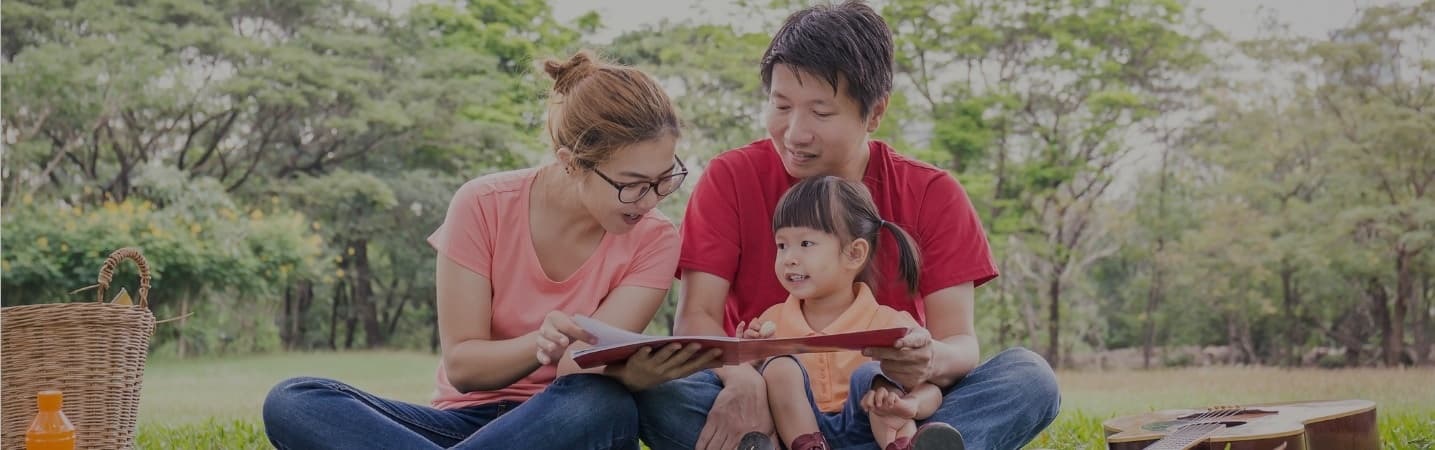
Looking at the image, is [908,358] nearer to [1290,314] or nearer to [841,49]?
[841,49]

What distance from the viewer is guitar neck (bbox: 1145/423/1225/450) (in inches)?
96.2

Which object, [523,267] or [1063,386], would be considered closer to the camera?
[523,267]

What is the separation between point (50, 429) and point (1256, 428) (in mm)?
2354

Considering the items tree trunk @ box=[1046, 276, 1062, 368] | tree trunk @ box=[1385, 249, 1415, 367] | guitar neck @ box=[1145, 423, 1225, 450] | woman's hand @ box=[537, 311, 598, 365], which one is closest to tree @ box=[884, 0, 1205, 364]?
tree trunk @ box=[1046, 276, 1062, 368]

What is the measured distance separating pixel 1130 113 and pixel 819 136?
812 cm

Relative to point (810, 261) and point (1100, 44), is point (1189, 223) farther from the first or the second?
point (810, 261)

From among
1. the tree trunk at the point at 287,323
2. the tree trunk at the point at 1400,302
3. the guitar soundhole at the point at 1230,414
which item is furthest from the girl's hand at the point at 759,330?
the tree trunk at the point at 287,323

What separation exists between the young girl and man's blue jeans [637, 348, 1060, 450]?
0.03 m

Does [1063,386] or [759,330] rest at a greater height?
[759,330]

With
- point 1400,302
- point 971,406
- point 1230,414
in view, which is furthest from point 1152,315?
point 971,406

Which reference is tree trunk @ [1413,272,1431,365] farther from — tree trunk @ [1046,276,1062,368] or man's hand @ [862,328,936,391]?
man's hand @ [862,328,936,391]

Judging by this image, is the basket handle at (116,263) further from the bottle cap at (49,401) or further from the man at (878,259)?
the man at (878,259)

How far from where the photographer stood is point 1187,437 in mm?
2557

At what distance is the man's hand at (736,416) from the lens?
90.7 inches
